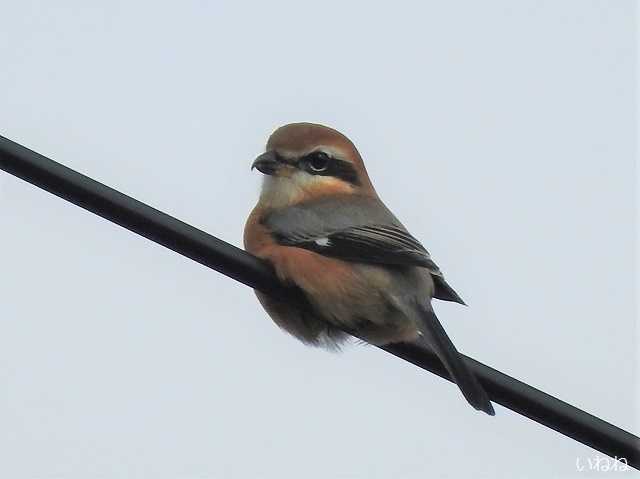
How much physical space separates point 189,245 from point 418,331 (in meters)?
1.21

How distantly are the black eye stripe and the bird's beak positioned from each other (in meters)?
0.11

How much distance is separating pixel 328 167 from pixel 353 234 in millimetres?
852

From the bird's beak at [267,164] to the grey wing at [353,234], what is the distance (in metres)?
0.27

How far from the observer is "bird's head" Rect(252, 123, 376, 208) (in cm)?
467

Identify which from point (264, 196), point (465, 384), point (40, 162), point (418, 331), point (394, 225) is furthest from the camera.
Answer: point (264, 196)

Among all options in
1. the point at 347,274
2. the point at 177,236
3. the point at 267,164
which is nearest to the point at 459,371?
the point at 347,274

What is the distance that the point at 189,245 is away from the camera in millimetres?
2945

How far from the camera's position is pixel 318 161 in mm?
4848

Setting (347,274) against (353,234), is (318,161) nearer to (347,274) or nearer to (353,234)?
(353,234)

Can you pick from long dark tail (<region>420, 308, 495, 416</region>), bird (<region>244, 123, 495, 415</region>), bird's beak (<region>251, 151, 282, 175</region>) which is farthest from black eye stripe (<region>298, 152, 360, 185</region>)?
long dark tail (<region>420, 308, 495, 416</region>)

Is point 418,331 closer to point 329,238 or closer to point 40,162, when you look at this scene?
point 329,238

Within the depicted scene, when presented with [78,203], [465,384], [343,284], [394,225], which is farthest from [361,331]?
[78,203]

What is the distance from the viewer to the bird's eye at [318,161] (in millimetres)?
4809

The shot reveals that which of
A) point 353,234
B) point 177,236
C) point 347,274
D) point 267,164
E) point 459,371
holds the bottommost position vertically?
point 459,371
